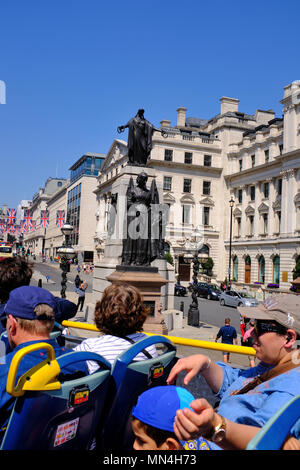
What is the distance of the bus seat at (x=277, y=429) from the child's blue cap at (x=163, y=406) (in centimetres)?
32

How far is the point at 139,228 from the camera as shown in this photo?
12.8m

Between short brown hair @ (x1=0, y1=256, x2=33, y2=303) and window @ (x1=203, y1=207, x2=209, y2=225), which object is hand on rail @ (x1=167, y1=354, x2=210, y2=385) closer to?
short brown hair @ (x1=0, y1=256, x2=33, y2=303)

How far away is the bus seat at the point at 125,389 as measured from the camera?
2.77 metres

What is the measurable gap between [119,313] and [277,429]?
5.75ft

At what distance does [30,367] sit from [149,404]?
0.65 meters

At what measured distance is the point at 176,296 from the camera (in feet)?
134

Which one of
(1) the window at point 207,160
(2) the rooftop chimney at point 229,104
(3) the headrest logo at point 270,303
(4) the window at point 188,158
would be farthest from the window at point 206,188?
(3) the headrest logo at point 270,303

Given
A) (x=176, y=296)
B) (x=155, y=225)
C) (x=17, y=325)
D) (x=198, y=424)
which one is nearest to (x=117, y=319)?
(x=17, y=325)

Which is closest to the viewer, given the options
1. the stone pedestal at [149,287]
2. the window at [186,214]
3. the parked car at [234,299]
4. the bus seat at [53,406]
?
the bus seat at [53,406]

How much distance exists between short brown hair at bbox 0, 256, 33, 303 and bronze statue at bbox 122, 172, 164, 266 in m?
8.44

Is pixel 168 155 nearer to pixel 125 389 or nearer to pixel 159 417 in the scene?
pixel 125 389

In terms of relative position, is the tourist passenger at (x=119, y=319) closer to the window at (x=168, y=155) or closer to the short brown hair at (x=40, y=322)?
the short brown hair at (x=40, y=322)

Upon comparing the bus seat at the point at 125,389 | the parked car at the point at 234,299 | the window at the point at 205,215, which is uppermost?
the window at the point at 205,215

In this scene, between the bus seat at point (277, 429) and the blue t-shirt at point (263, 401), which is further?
the blue t-shirt at point (263, 401)
